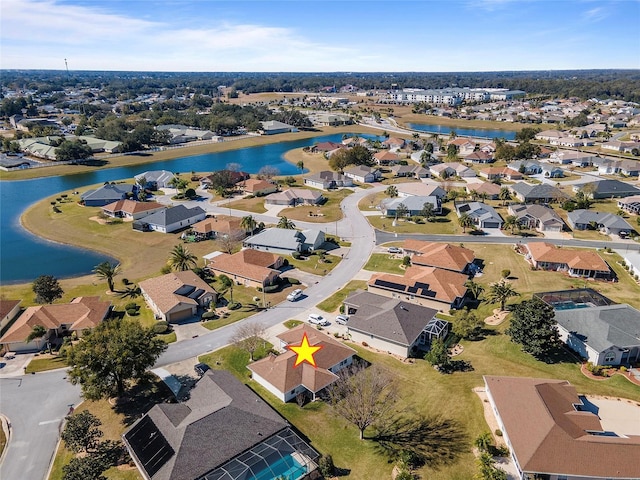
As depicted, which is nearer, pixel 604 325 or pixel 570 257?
pixel 604 325

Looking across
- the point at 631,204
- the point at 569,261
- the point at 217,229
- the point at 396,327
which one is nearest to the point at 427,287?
the point at 396,327

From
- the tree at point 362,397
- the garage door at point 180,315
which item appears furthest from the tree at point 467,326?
the garage door at point 180,315

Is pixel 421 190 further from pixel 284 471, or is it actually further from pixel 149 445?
pixel 149 445

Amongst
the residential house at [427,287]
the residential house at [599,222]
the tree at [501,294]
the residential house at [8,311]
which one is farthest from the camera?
the residential house at [599,222]

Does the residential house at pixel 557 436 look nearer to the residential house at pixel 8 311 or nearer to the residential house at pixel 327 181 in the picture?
the residential house at pixel 8 311

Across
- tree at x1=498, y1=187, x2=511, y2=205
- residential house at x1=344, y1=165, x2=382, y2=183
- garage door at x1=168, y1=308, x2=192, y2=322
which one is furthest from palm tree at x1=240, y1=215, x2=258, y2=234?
tree at x1=498, y1=187, x2=511, y2=205

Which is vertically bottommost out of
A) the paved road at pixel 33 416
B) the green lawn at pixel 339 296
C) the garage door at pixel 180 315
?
the paved road at pixel 33 416

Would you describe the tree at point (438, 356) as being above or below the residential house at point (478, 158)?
below
